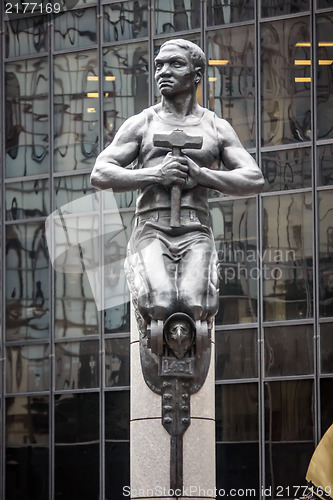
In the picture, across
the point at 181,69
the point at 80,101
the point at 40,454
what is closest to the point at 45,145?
the point at 80,101

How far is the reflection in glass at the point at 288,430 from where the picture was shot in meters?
35.8

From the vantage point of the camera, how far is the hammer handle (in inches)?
631

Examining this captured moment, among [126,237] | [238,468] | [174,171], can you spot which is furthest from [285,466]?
[174,171]

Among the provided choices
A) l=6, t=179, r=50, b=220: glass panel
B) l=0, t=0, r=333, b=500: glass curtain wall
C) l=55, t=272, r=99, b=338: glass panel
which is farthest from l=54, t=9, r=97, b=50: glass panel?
l=55, t=272, r=99, b=338: glass panel

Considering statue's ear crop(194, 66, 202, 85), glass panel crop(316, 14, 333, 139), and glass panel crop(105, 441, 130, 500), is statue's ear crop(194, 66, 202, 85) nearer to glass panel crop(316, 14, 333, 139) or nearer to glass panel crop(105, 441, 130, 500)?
glass panel crop(316, 14, 333, 139)

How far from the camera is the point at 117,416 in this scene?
3794 centimetres

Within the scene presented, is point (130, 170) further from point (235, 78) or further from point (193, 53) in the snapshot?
point (235, 78)

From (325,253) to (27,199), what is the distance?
8.60m

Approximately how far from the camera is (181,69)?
1647 cm

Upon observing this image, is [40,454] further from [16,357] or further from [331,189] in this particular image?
[331,189]

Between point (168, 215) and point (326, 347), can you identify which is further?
point (326, 347)

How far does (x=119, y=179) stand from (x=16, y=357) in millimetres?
24514

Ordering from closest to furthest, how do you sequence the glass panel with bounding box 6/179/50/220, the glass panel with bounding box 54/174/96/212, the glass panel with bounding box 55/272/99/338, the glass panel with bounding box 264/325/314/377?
1. the glass panel with bounding box 264/325/314/377
2. the glass panel with bounding box 55/272/99/338
3. the glass panel with bounding box 54/174/96/212
4. the glass panel with bounding box 6/179/50/220

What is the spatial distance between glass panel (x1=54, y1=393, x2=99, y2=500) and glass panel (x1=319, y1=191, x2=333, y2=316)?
6.51 m
